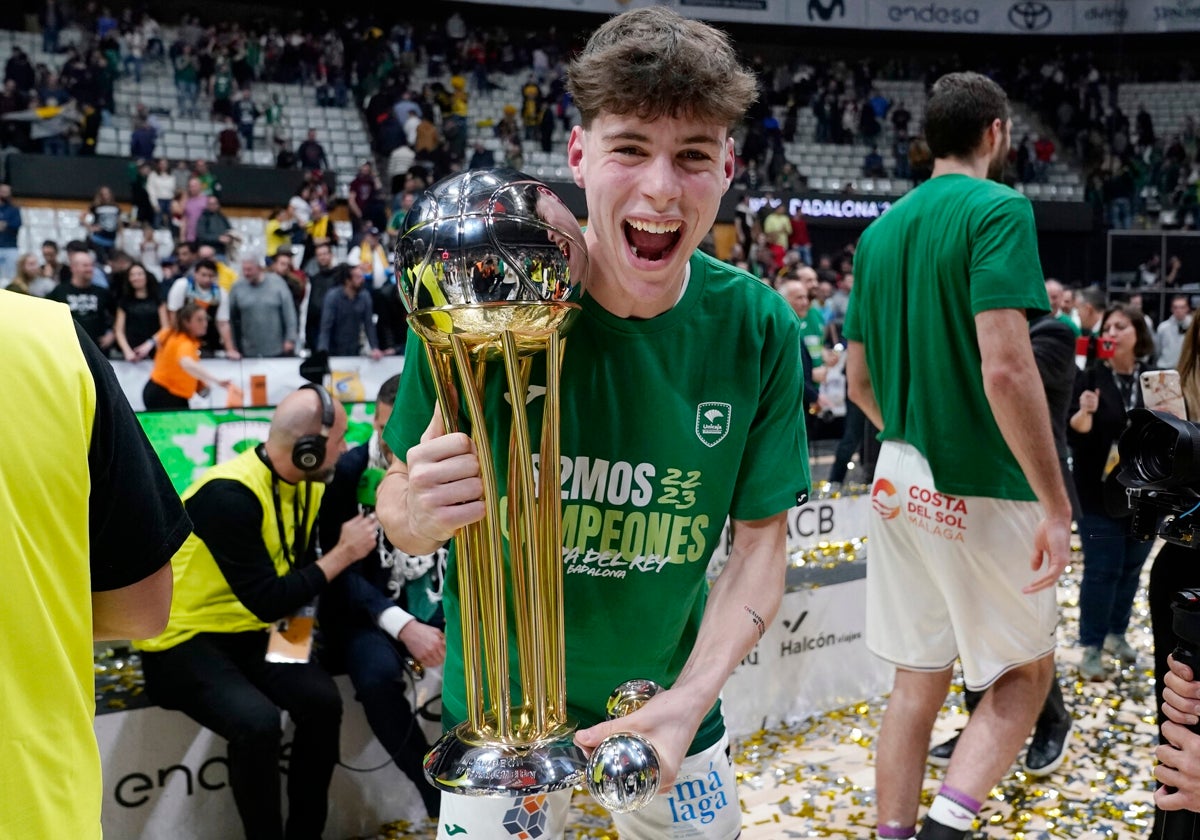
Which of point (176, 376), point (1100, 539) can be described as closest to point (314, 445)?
point (1100, 539)

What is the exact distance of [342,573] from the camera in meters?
3.51

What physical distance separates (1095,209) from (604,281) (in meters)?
19.0

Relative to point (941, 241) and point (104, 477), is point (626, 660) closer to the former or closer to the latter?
point (104, 477)

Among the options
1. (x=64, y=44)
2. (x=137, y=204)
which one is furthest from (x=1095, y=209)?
(x=64, y=44)

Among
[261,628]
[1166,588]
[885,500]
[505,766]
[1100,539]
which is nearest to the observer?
[505,766]

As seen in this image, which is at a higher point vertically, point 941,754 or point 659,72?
point 659,72

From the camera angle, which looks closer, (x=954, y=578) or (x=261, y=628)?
(x=954, y=578)

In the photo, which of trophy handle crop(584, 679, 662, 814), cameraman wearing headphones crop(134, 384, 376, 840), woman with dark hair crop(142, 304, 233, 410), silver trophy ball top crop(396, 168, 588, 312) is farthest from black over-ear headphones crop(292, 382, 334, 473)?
woman with dark hair crop(142, 304, 233, 410)

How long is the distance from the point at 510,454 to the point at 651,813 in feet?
2.04

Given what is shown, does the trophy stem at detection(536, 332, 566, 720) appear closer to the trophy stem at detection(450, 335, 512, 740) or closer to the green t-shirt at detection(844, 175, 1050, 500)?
the trophy stem at detection(450, 335, 512, 740)

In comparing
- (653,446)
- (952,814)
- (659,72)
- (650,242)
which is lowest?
(952,814)

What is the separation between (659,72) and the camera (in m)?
1.37

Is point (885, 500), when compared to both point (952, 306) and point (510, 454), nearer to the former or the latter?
point (952, 306)

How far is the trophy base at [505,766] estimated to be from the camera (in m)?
1.33
